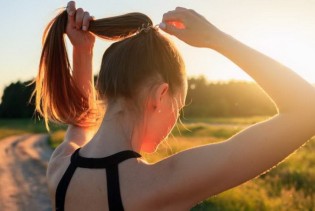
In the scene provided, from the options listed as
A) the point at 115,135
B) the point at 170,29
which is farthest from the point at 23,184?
the point at 170,29

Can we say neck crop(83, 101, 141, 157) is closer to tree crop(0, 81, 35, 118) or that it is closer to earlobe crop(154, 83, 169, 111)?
earlobe crop(154, 83, 169, 111)

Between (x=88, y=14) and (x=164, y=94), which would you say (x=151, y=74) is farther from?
(x=88, y=14)

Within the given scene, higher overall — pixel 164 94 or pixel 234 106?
pixel 164 94

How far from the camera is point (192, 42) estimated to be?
1.79m

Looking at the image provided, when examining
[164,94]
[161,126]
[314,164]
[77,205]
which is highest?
[164,94]

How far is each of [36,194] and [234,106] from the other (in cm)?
7759

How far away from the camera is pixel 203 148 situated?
178 centimetres

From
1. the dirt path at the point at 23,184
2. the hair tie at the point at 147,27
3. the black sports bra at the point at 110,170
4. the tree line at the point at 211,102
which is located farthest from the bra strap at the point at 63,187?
the tree line at the point at 211,102

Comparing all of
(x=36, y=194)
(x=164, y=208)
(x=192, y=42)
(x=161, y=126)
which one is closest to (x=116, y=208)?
(x=164, y=208)

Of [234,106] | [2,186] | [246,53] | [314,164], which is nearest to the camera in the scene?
[246,53]

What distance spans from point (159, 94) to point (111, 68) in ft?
0.64

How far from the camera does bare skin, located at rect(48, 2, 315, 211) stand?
1703 millimetres

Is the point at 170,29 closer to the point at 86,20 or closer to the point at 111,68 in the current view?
the point at 111,68

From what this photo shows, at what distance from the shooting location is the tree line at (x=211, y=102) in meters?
82.1
